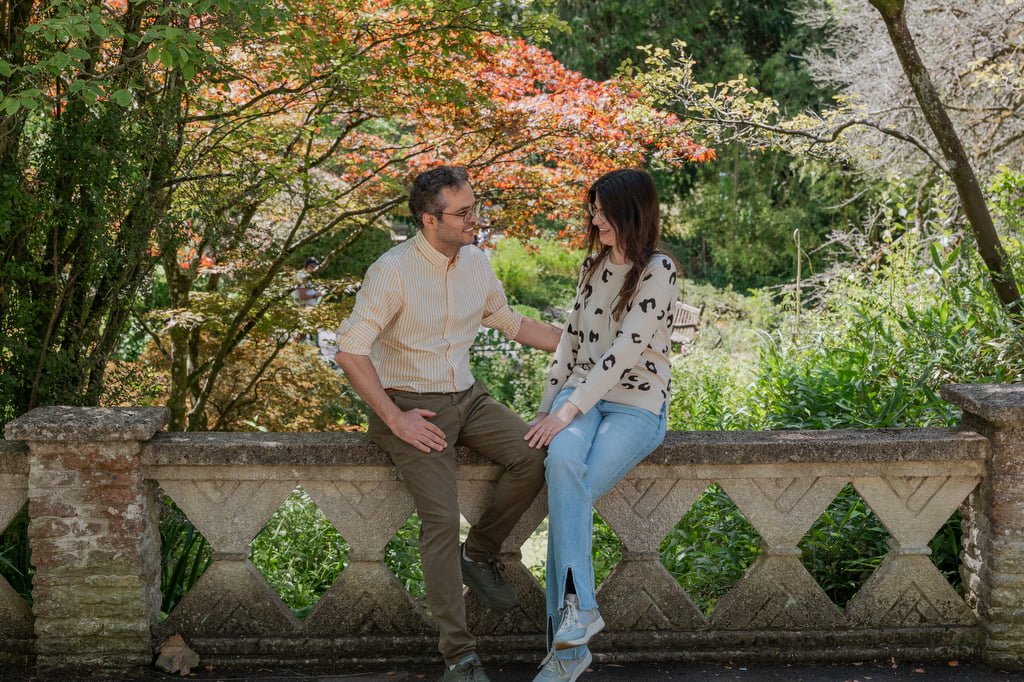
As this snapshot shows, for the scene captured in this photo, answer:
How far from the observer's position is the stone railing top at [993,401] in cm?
320

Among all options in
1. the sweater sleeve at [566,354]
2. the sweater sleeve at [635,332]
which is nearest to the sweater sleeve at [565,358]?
the sweater sleeve at [566,354]

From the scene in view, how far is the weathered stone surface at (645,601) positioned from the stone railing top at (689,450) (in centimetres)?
41

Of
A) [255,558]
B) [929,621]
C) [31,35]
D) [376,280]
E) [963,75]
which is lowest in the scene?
[255,558]

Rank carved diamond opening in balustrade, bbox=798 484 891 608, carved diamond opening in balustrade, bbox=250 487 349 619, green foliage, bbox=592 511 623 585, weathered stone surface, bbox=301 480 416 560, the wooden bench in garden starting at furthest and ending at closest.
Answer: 1. the wooden bench in garden
2. green foliage, bbox=592 511 623 585
3. carved diamond opening in balustrade, bbox=250 487 349 619
4. carved diamond opening in balustrade, bbox=798 484 891 608
5. weathered stone surface, bbox=301 480 416 560

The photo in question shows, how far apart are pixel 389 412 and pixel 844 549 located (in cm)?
219

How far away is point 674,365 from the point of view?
8453 millimetres

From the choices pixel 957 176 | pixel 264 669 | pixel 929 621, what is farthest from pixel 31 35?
pixel 957 176

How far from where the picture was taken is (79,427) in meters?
3.13

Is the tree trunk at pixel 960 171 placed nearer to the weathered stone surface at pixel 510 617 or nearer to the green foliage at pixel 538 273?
the weathered stone surface at pixel 510 617

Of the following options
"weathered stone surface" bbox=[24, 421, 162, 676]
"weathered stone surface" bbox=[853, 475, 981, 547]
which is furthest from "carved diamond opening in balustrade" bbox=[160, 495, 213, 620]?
"weathered stone surface" bbox=[853, 475, 981, 547]

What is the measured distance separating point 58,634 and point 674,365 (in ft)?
19.6

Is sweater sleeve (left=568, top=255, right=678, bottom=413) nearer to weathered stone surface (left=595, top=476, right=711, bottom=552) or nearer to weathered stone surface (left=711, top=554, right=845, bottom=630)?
weathered stone surface (left=595, top=476, right=711, bottom=552)

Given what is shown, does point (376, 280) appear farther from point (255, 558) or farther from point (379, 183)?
point (379, 183)

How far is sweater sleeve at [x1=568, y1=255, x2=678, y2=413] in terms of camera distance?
126 inches
